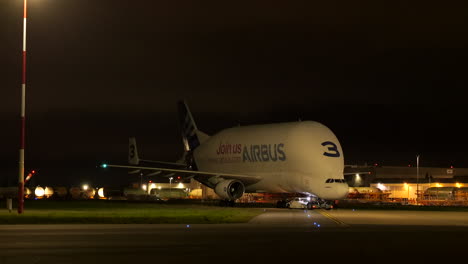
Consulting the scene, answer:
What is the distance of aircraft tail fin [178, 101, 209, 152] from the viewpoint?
71625 mm

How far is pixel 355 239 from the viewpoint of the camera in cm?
2278

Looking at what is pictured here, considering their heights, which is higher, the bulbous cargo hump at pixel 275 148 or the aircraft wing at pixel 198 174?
the bulbous cargo hump at pixel 275 148

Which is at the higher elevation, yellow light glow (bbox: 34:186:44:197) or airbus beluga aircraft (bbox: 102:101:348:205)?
airbus beluga aircraft (bbox: 102:101:348:205)

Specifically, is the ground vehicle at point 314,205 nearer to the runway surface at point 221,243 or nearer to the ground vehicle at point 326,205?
the ground vehicle at point 326,205

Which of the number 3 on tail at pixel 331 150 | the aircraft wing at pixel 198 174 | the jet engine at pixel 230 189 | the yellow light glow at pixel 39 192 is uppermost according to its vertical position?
the number 3 on tail at pixel 331 150

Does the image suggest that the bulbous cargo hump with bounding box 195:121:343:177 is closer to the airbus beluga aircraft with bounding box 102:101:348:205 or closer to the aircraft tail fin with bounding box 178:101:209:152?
the airbus beluga aircraft with bounding box 102:101:348:205

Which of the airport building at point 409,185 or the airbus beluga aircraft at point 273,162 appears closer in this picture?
the airbus beluga aircraft at point 273,162

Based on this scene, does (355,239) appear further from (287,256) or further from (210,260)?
(210,260)

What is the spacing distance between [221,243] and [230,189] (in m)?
36.9

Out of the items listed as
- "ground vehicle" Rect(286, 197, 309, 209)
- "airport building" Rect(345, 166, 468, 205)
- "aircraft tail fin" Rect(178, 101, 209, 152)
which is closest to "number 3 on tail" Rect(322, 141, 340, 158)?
"ground vehicle" Rect(286, 197, 309, 209)

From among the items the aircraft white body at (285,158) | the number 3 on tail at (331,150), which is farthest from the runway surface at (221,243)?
the number 3 on tail at (331,150)

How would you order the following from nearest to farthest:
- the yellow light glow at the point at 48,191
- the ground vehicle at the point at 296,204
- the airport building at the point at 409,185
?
1. the ground vehicle at the point at 296,204
2. the airport building at the point at 409,185
3. the yellow light glow at the point at 48,191

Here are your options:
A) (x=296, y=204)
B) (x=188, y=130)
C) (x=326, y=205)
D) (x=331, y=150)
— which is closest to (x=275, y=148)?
(x=296, y=204)

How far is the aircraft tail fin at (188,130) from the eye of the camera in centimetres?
7162
